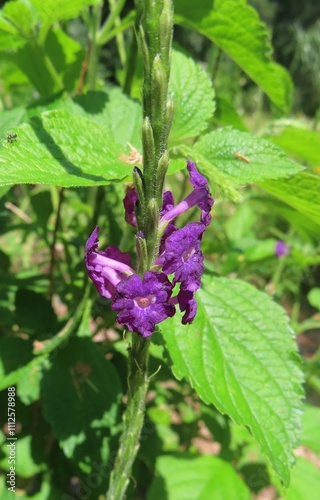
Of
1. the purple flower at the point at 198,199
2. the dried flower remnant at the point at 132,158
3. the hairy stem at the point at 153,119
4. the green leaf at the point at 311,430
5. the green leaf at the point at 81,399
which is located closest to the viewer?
the hairy stem at the point at 153,119

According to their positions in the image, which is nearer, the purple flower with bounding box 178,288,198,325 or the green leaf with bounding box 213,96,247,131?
the purple flower with bounding box 178,288,198,325

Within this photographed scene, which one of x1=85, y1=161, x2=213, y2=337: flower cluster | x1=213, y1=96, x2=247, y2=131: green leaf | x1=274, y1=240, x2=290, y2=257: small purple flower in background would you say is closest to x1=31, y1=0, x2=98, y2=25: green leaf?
x1=213, y1=96, x2=247, y2=131: green leaf

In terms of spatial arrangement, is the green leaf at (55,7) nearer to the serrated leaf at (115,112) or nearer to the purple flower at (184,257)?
the serrated leaf at (115,112)

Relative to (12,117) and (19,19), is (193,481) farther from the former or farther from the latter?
(19,19)

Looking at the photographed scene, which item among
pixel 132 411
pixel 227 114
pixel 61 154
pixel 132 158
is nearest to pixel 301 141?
pixel 227 114

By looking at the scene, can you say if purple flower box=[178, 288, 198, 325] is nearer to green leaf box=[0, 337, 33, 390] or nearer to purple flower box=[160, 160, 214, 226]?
purple flower box=[160, 160, 214, 226]

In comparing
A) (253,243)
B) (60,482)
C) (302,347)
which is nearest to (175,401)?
(60,482)

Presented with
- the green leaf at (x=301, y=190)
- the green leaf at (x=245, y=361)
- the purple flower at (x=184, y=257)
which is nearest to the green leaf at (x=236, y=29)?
the green leaf at (x=301, y=190)
